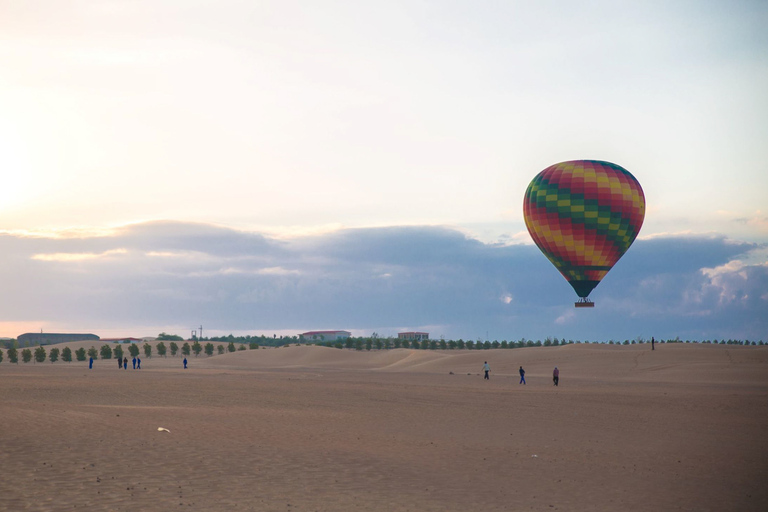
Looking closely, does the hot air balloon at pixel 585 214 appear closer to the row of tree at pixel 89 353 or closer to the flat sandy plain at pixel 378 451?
the flat sandy plain at pixel 378 451

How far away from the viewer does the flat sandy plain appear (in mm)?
14078

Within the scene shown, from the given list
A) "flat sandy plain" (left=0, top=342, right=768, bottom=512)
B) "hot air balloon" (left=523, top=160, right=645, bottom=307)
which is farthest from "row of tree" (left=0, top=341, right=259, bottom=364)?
"flat sandy plain" (left=0, top=342, right=768, bottom=512)

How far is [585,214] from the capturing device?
53.8m

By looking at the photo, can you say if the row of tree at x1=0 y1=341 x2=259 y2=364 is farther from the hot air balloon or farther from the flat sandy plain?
the flat sandy plain

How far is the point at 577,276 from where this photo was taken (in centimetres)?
5753

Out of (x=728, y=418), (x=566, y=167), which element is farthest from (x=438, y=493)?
(x=566, y=167)

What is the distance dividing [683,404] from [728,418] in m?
4.82

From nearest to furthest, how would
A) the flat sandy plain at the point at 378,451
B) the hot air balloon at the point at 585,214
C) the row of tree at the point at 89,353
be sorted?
the flat sandy plain at the point at 378,451 < the hot air balloon at the point at 585,214 < the row of tree at the point at 89,353

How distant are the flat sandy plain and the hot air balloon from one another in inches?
754

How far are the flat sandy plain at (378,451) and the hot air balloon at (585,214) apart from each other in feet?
62.8

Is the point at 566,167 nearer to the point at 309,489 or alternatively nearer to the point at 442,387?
the point at 442,387

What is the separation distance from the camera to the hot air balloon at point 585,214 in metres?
53.9

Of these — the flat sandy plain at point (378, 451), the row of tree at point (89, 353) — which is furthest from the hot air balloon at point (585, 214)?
the row of tree at point (89, 353)

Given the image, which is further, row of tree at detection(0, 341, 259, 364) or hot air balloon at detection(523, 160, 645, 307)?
row of tree at detection(0, 341, 259, 364)
